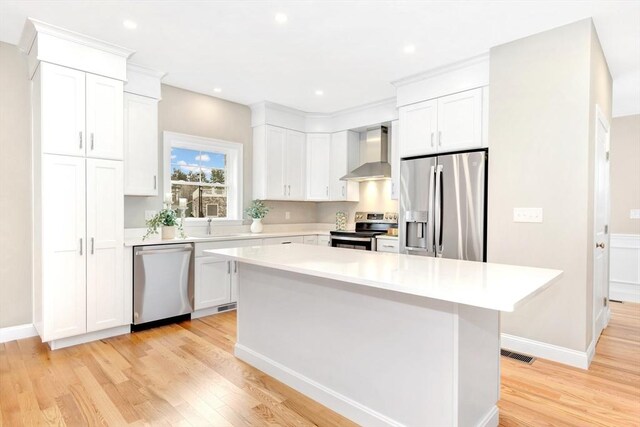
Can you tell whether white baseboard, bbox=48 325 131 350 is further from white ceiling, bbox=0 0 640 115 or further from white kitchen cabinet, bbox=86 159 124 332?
white ceiling, bbox=0 0 640 115

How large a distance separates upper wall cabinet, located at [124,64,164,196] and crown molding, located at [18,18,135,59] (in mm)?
379

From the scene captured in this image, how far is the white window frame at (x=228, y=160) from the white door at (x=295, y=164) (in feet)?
2.33

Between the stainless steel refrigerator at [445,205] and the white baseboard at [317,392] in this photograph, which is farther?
the stainless steel refrigerator at [445,205]

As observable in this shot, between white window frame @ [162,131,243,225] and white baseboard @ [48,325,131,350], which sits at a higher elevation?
white window frame @ [162,131,243,225]

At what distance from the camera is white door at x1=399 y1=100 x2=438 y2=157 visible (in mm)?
3775

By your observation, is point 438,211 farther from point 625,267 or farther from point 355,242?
point 625,267

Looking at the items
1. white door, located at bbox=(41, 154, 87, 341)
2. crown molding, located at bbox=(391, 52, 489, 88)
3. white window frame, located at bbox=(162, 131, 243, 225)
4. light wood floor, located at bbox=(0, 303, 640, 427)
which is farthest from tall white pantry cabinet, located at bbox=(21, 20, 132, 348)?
crown molding, located at bbox=(391, 52, 489, 88)

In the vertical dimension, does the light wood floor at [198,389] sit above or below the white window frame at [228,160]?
below

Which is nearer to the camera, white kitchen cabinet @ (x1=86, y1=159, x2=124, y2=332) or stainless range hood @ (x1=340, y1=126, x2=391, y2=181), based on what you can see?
white kitchen cabinet @ (x1=86, y1=159, x2=124, y2=332)

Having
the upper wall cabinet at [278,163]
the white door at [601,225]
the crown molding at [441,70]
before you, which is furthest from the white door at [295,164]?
the white door at [601,225]

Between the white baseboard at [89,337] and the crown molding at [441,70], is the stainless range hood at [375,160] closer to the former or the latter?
the crown molding at [441,70]

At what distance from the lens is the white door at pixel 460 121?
343cm

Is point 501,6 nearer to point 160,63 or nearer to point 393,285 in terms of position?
point 393,285

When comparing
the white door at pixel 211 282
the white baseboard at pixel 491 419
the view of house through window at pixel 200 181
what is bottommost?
the white baseboard at pixel 491 419
